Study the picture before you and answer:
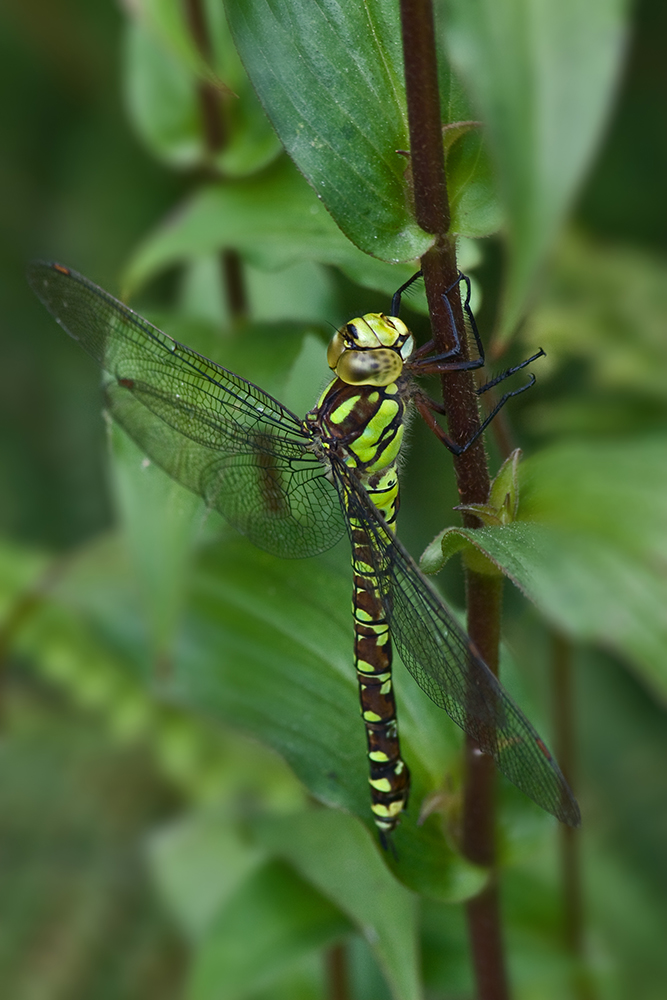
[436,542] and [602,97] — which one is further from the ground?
[602,97]

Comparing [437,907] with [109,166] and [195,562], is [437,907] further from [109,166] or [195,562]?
[109,166]

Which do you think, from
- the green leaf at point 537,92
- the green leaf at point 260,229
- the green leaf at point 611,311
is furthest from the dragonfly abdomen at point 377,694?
the green leaf at point 611,311

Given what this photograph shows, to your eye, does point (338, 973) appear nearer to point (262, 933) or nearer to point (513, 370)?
point (262, 933)

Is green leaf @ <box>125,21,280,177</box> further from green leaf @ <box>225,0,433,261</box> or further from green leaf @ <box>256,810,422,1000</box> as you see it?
green leaf @ <box>256,810,422,1000</box>

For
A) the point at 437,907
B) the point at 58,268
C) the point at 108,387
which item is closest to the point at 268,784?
the point at 437,907

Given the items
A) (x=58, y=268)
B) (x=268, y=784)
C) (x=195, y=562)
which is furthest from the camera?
(x=268, y=784)

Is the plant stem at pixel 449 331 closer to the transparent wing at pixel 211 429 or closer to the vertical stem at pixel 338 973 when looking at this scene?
the transparent wing at pixel 211 429

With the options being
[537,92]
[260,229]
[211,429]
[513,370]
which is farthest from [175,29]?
[537,92]

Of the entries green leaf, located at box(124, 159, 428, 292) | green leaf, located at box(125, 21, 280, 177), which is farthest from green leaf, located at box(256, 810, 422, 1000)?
green leaf, located at box(125, 21, 280, 177)
